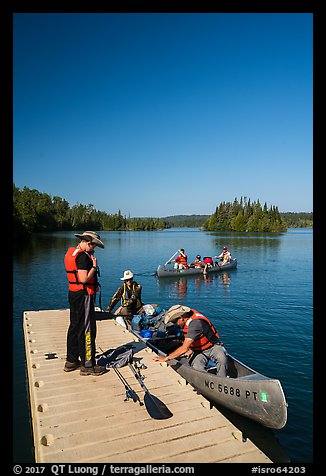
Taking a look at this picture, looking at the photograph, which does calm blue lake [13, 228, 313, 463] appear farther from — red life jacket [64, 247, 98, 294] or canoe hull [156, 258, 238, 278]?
red life jacket [64, 247, 98, 294]

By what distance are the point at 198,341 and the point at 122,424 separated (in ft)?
8.04

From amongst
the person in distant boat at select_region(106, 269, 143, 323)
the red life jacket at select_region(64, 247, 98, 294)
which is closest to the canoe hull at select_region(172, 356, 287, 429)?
the red life jacket at select_region(64, 247, 98, 294)

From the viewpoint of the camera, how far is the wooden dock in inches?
161

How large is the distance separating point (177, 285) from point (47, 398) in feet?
57.8

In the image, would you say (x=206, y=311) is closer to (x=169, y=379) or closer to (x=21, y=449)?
(x=169, y=379)

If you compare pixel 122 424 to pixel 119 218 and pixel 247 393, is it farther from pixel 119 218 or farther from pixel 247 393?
pixel 119 218

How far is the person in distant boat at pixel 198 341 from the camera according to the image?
21.3ft

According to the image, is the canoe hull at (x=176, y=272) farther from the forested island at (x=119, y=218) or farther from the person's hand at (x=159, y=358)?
the forested island at (x=119, y=218)

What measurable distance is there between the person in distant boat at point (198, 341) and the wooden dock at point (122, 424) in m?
0.57

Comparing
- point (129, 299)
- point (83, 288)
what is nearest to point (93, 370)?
point (83, 288)

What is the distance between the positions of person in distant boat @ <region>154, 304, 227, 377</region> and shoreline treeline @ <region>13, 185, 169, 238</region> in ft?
174

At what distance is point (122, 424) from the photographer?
15.6ft
